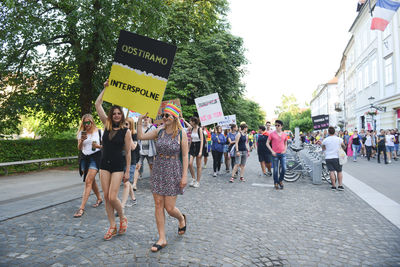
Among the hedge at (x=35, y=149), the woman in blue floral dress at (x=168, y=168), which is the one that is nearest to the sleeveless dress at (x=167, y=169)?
the woman in blue floral dress at (x=168, y=168)

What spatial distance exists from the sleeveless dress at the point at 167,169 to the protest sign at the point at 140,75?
62 centimetres

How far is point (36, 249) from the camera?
4.03 metres

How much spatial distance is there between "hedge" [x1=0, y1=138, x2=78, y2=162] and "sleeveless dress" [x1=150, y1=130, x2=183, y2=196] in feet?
34.7

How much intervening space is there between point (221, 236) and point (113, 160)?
1927 mm

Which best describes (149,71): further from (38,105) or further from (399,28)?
(399,28)

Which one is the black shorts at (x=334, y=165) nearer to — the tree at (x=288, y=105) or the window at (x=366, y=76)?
the window at (x=366, y=76)

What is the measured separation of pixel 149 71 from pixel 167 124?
3.39 ft

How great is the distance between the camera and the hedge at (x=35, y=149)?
12.4 metres

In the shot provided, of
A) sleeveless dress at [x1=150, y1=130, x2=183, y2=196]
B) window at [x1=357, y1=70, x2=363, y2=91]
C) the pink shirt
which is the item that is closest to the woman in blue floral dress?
sleeveless dress at [x1=150, y1=130, x2=183, y2=196]

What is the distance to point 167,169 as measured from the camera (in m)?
4.18

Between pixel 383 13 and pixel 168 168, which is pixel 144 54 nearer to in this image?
pixel 168 168

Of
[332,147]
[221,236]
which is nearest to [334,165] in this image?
[332,147]

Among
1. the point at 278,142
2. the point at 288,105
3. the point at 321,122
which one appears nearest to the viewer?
the point at 278,142

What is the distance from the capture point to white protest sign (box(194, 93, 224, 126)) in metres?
13.5
